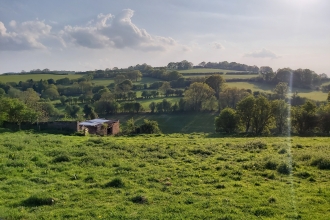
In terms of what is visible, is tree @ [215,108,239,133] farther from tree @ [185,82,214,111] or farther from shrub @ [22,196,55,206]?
shrub @ [22,196,55,206]

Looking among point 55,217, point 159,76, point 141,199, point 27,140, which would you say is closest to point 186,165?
point 141,199

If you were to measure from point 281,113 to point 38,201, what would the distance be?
4697 cm

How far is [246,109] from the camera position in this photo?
4841 centimetres

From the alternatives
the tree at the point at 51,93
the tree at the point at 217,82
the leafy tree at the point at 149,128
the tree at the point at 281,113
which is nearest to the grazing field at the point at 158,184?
the leafy tree at the point at 149,128

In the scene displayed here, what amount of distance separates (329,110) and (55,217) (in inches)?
1904

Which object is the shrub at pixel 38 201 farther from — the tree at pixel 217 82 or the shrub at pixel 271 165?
the tree at pixel 217 82

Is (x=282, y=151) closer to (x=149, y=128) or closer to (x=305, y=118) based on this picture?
(x=149, y=128)

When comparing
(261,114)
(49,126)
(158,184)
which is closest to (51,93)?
(49,126)

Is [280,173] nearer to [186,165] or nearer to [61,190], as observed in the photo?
[186,165]

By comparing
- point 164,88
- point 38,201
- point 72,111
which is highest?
point 164,88

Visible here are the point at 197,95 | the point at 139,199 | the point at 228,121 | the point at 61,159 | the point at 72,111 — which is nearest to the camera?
the point at 139,199

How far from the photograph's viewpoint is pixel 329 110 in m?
47.0

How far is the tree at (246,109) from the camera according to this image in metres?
48.2

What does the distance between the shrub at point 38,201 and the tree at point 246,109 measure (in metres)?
41.2
